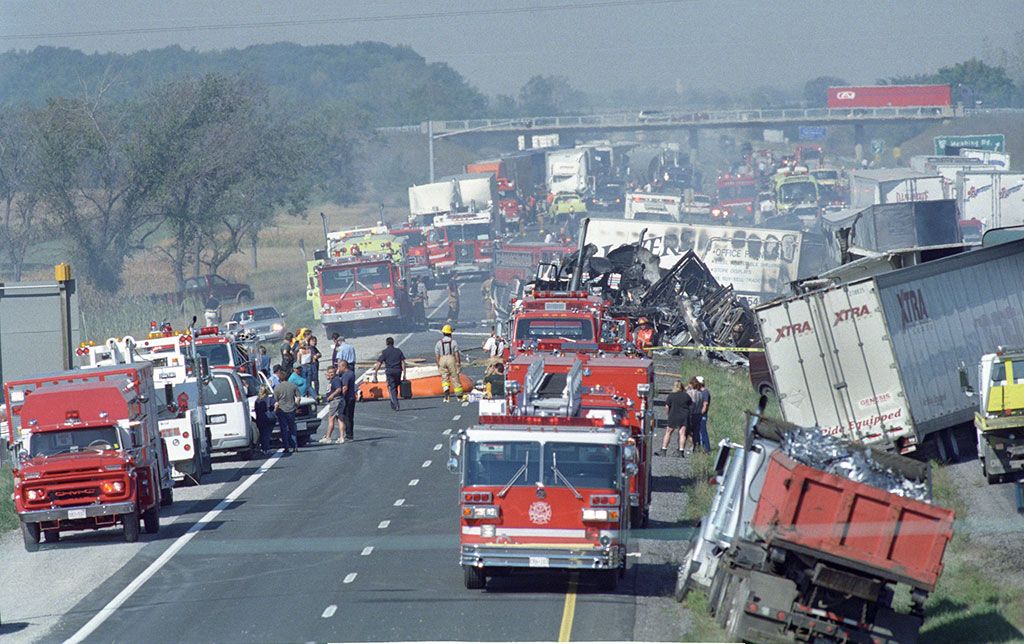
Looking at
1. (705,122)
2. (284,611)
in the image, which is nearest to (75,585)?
(284,611)

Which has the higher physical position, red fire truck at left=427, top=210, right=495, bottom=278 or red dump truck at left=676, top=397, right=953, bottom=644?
red fire truck at left=427, top=210, right=495, bottom=278

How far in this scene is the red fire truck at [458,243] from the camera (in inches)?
2975

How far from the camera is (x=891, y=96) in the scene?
552 feet

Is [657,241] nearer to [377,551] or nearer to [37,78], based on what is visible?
[377,551]

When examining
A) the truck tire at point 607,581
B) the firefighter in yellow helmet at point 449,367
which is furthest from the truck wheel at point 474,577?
the firefighter in yellow helmet at point 449,367

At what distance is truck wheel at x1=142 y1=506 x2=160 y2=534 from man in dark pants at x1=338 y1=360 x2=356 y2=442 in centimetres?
777

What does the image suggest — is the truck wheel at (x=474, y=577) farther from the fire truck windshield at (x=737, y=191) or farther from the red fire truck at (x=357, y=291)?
the fire truck windshield at (x=737, y=191)

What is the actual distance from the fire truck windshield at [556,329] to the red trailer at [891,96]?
135268mm

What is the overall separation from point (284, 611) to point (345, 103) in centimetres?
15850

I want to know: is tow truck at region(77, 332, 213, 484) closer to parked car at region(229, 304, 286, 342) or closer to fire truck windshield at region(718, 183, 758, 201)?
parked car at region(229, 304, 286, 342)

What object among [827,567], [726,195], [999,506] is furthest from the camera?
[726,195]

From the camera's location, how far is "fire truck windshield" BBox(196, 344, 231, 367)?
111 feet

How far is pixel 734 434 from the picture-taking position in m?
31.2

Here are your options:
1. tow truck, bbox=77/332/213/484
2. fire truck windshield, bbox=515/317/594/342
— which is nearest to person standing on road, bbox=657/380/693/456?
fire truck windshield, bbox=515/317/594/342
